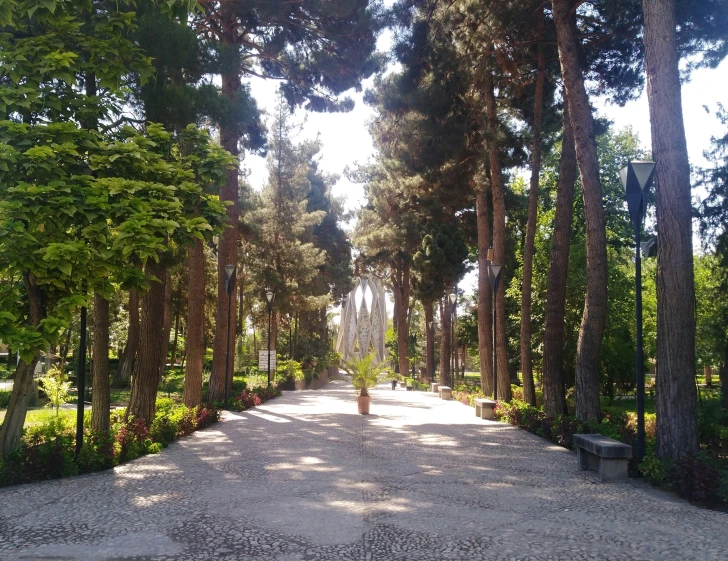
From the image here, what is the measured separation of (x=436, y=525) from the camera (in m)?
5.48

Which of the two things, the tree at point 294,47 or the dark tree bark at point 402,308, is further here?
the dark tree bark at point 402,308

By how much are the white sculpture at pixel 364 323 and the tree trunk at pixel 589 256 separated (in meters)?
30.5

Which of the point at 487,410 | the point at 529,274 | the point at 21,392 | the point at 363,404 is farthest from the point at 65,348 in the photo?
the point at 21,392

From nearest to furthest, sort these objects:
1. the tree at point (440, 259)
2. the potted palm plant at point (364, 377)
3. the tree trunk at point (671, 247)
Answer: the tree trunk at point (671, 247) → the potted palm plant at point (364, 377) → the tree at point (440, 259)

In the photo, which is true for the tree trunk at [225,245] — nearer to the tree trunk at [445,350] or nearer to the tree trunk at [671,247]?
the tree trunk at [671,247]

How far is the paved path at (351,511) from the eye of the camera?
15.7ft

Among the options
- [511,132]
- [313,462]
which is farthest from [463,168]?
[313,462]

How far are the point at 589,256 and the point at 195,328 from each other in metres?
8.35

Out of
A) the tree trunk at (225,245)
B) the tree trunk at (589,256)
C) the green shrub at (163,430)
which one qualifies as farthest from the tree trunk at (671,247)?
the tree trunk at (225,245)

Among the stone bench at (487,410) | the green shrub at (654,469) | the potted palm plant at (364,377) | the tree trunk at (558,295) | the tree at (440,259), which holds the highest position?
the tree at (440,259)

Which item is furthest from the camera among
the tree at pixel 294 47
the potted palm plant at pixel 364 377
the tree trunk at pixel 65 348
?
the tree trunk at pixel 65 348

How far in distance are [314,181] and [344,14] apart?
28.0 metres

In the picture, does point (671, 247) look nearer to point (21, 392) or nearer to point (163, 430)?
point (163, 430)

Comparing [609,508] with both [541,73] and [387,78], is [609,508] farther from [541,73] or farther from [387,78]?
[387,78]
